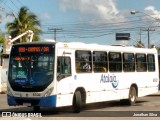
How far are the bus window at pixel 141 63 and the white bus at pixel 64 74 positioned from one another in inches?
58.6

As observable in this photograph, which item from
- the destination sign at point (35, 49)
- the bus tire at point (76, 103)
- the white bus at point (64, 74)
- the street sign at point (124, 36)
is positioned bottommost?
the bus tire at point (76, 103)

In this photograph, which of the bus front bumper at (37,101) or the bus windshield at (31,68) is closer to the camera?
the bus front bumper at (37,101)

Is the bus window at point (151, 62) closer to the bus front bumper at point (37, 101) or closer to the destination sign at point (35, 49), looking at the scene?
the destination sign at point (35, 49)

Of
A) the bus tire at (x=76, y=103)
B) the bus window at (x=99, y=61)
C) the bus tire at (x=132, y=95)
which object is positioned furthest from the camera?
the bus tire at (x=132, y=95)

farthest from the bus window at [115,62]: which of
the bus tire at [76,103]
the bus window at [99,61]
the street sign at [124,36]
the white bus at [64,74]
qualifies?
the street sign at [124,36]

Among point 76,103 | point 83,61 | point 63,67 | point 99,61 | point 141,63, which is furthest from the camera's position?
point 141,63

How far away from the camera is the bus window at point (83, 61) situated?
18359 millimetres

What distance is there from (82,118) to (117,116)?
56.7 inches

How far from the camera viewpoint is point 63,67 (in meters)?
17.3

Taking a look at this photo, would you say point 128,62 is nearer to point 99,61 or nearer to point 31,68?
point 99,61

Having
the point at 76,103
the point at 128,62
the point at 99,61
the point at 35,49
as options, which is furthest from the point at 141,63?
the point at 35,49

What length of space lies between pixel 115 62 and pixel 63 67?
425cm

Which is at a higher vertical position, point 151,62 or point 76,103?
point 151,62

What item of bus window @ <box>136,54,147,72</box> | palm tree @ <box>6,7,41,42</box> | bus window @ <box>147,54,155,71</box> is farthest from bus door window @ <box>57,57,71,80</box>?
palm tree @ <box>6,7,41,42</box>
